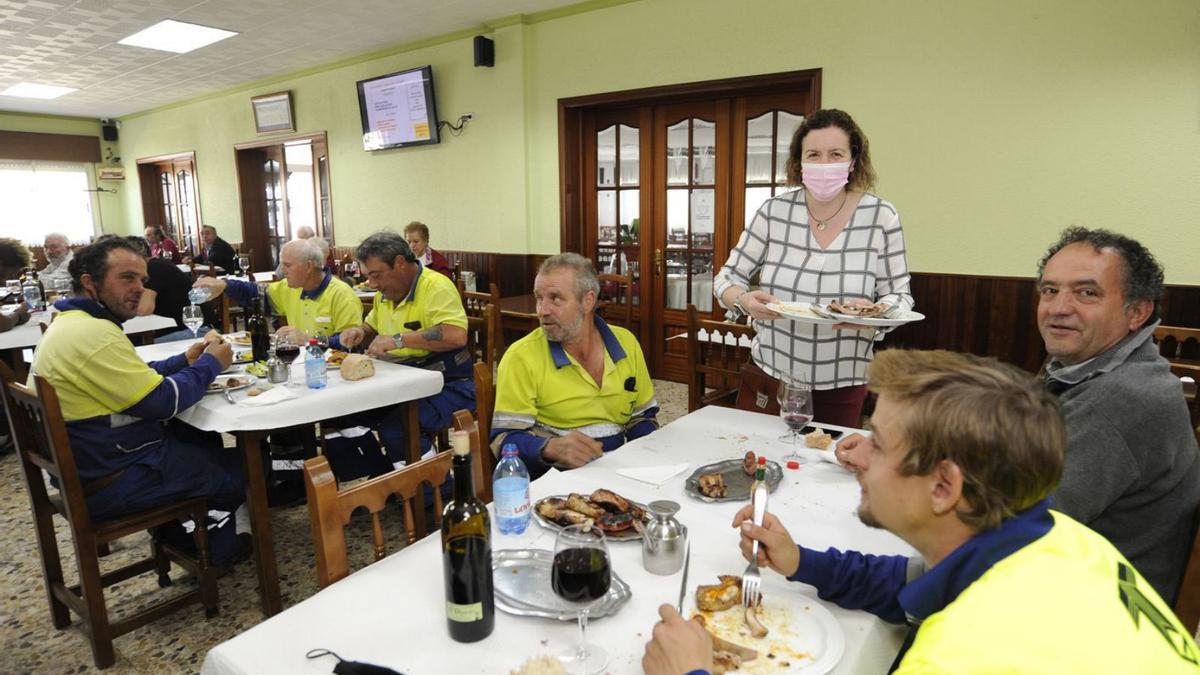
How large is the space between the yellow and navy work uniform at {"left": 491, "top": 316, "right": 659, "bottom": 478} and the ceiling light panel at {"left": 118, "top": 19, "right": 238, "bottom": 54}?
5616 mm

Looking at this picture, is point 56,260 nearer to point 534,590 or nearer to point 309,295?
point 309,295

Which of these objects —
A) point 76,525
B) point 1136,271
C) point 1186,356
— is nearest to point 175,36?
point 76,525

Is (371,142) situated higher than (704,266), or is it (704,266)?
(371,142)

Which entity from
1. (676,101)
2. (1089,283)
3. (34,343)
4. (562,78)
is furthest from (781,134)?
(34,343)

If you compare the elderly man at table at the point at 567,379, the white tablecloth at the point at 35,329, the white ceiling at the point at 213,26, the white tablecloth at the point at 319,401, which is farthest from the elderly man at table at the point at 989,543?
the white ceiling at the point at 213,26

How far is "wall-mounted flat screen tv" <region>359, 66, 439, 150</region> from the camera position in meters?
6.43

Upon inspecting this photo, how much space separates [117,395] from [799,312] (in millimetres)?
2125

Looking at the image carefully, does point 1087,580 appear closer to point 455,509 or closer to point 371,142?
point 455,509

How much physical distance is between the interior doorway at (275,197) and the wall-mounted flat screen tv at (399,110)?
1539mm

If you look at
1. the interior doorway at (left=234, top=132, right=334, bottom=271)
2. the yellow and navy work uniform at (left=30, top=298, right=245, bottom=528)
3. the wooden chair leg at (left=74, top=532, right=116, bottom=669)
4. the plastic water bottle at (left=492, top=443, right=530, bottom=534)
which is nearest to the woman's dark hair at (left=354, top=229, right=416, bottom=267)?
the yellow and navy work uniform at (left=30, top=298, right=245, bottom=528)

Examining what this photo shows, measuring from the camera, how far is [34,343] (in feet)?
13.6

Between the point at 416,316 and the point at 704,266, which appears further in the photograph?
the point at 704,266

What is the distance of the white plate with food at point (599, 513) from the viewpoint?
133 cm

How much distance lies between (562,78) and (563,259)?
154 inches
